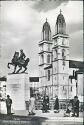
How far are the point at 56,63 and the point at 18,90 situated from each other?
1121mm

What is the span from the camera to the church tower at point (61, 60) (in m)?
10.1

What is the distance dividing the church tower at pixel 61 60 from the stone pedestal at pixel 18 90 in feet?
2.32

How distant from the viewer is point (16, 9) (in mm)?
10195

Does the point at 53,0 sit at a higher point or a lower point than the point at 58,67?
higher

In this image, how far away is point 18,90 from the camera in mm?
10617

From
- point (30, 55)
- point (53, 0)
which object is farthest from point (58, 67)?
point (53, 0)

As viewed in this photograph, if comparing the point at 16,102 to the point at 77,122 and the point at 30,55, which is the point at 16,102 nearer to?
the point at 30,55

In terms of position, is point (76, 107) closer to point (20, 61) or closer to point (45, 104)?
point (45, 104)

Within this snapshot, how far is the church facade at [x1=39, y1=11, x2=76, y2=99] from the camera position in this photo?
10.1 m

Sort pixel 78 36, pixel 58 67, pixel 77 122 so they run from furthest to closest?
1. pixel 58 67
2. pixel 78 36
3. pixel 77 122

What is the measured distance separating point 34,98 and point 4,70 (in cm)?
98

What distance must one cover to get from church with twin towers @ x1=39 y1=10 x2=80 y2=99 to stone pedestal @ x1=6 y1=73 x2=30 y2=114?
365 mm

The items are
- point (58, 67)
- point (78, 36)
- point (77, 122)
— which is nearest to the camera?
point (77, 122)

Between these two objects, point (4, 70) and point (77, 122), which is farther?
point (4, 70)
